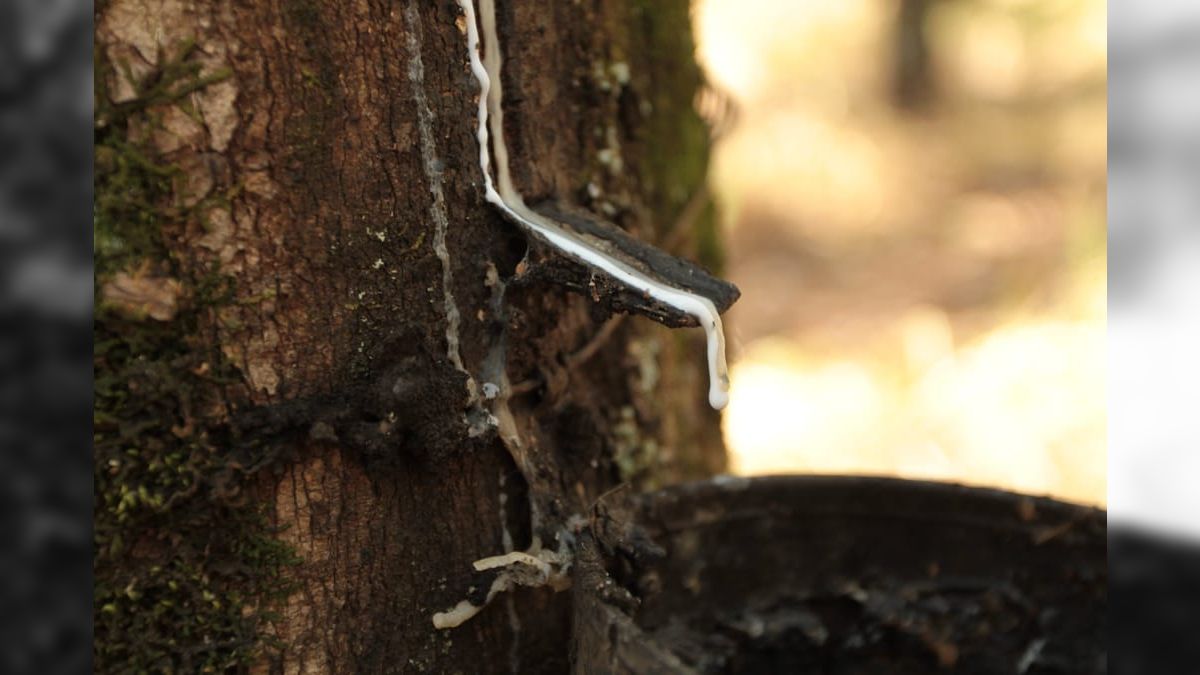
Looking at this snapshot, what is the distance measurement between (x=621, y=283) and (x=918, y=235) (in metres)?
5.24

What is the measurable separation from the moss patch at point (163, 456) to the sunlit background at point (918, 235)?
1.18 meters

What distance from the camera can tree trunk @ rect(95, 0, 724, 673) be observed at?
1.05 metres

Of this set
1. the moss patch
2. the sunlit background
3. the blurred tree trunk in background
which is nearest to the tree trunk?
the moss patch

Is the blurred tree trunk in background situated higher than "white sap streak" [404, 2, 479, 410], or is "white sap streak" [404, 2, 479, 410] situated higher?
the blurred tree trunk in background

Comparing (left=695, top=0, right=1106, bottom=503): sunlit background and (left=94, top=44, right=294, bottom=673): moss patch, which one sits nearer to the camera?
(left=94, top=44, right=294, bottom=673): moss patch

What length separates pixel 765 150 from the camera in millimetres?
6422

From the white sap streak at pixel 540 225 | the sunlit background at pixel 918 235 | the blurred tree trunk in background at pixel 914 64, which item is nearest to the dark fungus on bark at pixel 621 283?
the white sap streak at pixel 540 225

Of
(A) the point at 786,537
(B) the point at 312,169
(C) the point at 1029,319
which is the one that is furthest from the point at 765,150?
(B) the point at 312,169

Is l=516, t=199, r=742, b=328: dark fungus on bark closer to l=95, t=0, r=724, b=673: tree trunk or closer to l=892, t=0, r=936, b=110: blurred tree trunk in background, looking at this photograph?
l=95, t=0, r=724, b=673: tree trunk

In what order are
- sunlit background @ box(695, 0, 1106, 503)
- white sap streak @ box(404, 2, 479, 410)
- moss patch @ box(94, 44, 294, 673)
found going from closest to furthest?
moss patch @ box(94, 44, 294, 673) → white sap streak @ box(404, 2, 479, 410) → sunlit background @ box(695, 0, 1106, 503)

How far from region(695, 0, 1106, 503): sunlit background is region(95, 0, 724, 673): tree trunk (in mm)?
903

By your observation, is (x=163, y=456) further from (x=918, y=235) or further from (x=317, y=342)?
(x=918, y=235)

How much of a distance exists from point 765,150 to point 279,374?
5616 millimetres

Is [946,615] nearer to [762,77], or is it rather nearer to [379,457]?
[379,457]
